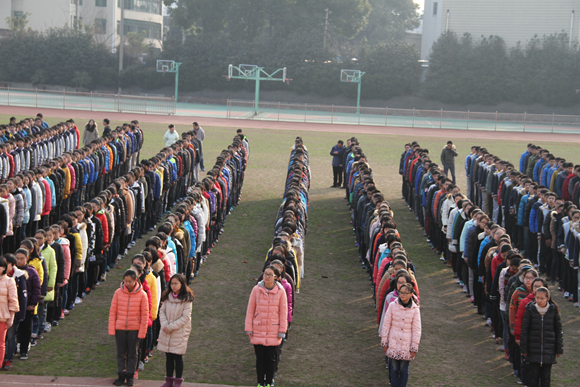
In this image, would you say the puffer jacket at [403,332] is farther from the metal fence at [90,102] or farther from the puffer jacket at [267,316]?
the metal fence at [90,102]

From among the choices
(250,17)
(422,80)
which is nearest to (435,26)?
(422,80)

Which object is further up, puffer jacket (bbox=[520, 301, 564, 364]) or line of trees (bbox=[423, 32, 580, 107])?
line of trees (bbox=[423, 32, 580, 107])

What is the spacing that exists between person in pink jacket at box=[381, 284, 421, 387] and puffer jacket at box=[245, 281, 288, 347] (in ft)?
3.77

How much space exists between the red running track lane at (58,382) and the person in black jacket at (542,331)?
3.59m

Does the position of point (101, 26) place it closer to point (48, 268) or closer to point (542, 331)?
point (48, 268)

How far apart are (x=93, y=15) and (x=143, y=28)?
7895 millimetres

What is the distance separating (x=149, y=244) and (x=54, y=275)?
130 centimetres

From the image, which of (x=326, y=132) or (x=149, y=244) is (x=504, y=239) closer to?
(x=149, y=244)

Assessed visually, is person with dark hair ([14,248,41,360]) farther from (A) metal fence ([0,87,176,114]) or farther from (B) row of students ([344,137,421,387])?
(A) metal fence ([0,87,176,114])

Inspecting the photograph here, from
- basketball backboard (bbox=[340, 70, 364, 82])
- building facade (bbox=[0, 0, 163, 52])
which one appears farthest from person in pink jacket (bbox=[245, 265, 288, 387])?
building facade (bbox=[0, 0, 163, 52])

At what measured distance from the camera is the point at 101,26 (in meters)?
82.4

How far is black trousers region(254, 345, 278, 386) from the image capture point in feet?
24.8

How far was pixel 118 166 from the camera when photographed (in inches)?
766

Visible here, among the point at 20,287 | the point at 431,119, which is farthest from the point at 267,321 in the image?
the point at 431,119
